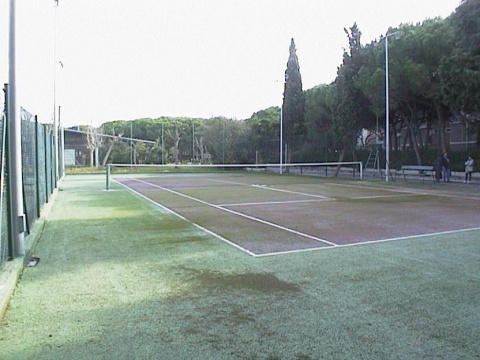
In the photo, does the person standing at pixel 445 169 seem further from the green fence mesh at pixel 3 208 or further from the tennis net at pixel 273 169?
the green fence mesh at pixel 3 208

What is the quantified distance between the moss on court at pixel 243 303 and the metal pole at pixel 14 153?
58 centimetres

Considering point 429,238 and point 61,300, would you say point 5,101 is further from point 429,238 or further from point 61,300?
point 429,238

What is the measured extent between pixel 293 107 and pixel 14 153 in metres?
37.7

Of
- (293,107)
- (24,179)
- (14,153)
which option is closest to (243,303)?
(14,153)

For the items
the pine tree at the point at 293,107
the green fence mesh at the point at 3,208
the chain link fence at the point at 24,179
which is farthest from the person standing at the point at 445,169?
the green fence mesh at the point at 3,208

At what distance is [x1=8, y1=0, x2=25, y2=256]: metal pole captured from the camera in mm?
7191

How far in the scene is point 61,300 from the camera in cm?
550

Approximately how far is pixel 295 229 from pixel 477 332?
6.02 metres

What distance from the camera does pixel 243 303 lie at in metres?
5.36

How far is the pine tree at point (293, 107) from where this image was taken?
43344 mm

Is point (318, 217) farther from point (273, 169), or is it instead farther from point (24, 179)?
point (273, 169)

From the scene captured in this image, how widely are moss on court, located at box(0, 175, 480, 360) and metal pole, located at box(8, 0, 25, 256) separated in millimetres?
578

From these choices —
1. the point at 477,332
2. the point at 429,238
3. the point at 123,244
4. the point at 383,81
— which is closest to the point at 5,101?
the point at 123,244

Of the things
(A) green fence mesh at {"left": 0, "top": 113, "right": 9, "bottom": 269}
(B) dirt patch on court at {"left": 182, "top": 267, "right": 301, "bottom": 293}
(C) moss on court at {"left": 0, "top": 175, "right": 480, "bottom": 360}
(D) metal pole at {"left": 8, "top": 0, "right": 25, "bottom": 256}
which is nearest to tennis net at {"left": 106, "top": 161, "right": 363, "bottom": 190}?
(C) moss on court at {"left": 0, "top": 175, "right": 480, "bottom": 360}
